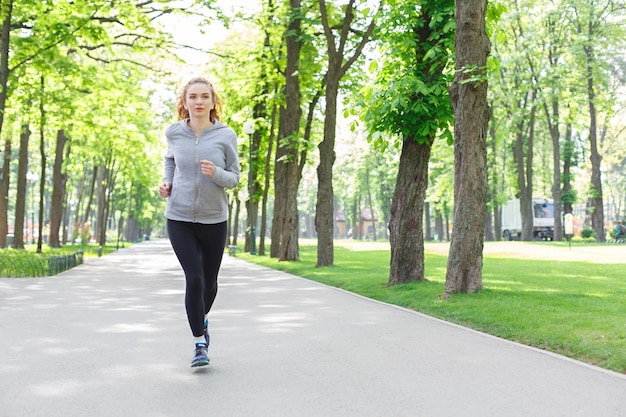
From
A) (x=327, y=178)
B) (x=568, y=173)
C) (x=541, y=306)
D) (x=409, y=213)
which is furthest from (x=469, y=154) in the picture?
(x=568, y=173)

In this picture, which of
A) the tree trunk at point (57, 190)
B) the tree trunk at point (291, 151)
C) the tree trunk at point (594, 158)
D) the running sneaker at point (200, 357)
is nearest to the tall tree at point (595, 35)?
the tree trunk at point (594, 158)

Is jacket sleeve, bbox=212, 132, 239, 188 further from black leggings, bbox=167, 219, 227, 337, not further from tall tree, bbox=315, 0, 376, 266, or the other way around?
tall tree, bbox=315, 0, 376, 266

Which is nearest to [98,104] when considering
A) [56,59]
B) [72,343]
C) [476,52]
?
[56,59]

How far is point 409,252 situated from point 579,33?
92.2 ft

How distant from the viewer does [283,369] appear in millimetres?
5145

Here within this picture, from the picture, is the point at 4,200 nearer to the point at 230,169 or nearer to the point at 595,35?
the point at 230,169

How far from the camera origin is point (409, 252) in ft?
39.9

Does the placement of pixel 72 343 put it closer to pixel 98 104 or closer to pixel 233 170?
pixel 233 170

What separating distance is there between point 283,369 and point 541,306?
4757 millimetres

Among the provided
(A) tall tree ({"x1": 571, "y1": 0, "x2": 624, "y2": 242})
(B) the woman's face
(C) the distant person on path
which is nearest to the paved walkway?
(C) the distant person on path

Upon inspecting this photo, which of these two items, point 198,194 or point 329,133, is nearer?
point 198,194

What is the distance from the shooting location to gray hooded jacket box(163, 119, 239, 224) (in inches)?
199

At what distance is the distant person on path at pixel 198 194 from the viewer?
5.05m

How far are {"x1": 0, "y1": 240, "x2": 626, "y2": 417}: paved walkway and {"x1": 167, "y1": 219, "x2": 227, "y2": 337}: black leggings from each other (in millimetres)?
443
